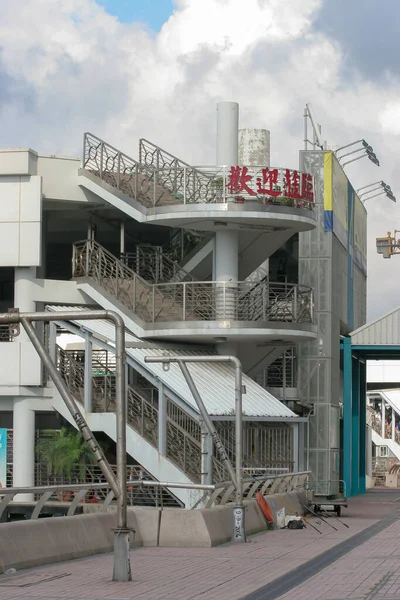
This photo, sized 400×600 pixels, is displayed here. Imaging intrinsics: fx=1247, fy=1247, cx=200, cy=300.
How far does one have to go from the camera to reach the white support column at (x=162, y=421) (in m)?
37.8

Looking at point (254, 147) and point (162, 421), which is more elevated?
point (254, 147)

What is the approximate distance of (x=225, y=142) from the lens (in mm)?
46344

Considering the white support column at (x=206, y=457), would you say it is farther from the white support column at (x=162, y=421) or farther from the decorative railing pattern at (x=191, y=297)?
the decorative railing pattern at (x=191, y=297)

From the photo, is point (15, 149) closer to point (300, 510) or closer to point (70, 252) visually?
point (70, 252)

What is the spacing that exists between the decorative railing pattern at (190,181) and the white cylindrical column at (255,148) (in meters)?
9.73

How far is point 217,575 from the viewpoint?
20.2 m

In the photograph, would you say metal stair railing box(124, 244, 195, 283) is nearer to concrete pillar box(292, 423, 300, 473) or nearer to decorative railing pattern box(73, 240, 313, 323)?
decorative railing pattern box(73, 240, 313, 323)

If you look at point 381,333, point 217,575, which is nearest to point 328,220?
point 381,333

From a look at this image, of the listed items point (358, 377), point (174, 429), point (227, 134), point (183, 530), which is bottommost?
point (183, 530)

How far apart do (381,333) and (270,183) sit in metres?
11.7

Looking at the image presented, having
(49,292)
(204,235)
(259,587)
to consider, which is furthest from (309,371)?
(259,587)

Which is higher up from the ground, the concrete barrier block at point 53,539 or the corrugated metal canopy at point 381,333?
the corrugated metal canopy at point 381,333

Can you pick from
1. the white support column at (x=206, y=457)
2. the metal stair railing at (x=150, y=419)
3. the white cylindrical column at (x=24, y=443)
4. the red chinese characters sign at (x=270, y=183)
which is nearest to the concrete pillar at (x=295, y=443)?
the metal stair railing at (x=150, y=419)

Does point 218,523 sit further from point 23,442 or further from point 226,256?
point 226,256
